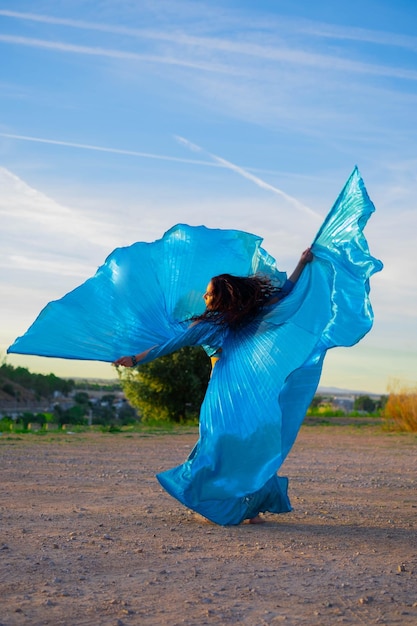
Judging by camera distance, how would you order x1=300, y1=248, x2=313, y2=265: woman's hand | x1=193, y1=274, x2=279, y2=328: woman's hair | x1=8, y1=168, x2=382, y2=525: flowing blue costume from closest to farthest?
x1=8, y1=168, x2=382, y2=525: flowing blue costume, x1=193, y1=274, x2=279, y2=328: woman's hair, x1=300, y1=248, x2=313, y2=265: woman's hand

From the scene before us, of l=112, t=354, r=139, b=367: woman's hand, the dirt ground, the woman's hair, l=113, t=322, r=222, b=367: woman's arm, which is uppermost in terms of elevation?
the woman's hair

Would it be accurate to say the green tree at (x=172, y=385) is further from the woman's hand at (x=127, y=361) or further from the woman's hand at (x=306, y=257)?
the woman's hand at (x=127, y=361)

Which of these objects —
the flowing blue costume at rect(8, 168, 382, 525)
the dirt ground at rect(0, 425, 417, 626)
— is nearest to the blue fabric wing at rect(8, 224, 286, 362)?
the flowing blue costume at rect(8, 168, 382, 525)

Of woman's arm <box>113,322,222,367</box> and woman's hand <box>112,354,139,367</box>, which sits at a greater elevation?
woman's arm <box>113,322,222,367</box>

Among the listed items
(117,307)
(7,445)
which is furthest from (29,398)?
(117,307)

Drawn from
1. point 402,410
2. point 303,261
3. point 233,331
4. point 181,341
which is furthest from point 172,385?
point 181,341

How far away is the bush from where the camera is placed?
22.7m

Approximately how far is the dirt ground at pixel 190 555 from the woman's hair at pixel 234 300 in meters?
1.77

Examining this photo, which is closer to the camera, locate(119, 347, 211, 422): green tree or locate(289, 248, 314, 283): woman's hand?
locate(289, 248, 314, 283): woman's hand

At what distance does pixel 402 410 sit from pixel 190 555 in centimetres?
1717

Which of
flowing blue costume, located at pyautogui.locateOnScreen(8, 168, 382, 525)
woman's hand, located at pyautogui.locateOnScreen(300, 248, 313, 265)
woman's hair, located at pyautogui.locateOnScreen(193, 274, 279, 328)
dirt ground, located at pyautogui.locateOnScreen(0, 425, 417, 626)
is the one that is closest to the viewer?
dirt ground, located at pyautogui.locateOnScreen(0, 425, 417, 626)

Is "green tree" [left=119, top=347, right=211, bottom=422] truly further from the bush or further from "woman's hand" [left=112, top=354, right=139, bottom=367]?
"woman's hand" [left=112, top=354, right=139, bottom=367]

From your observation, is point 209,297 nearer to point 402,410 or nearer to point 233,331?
point 233,331

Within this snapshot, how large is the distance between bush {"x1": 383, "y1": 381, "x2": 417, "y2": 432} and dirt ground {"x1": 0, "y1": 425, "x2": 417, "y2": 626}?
36.4 feet
